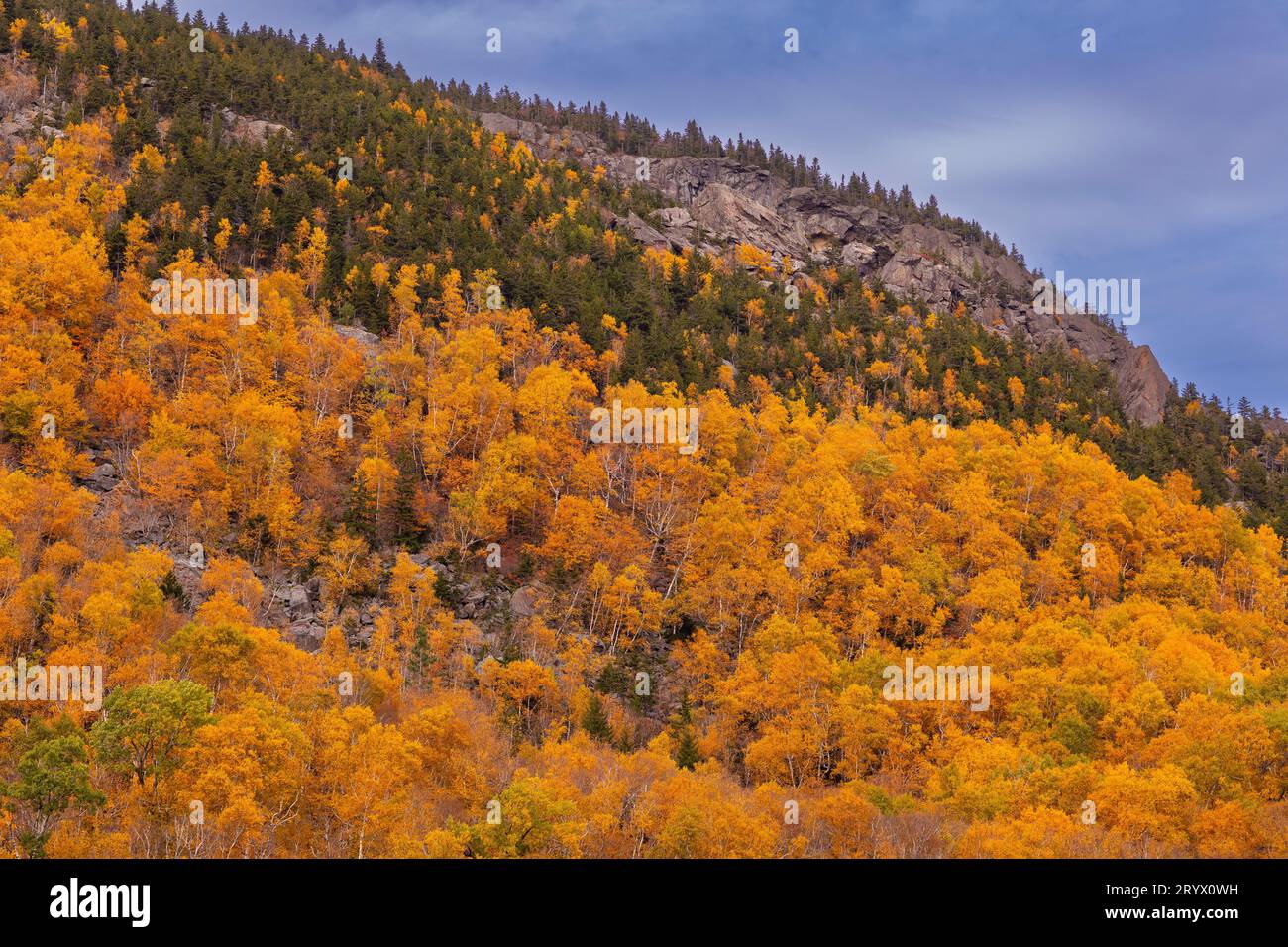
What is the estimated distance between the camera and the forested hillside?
43.8 metres

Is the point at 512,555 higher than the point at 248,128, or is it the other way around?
the point at 248,128

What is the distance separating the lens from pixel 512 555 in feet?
254

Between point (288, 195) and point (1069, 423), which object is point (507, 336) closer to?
point (288, 195)

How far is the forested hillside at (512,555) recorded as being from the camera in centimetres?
4384

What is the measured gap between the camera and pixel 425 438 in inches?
3172

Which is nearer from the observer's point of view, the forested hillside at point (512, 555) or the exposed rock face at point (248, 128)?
the forested hillside at point (512, 555)

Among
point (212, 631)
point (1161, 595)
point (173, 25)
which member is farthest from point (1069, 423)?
point (173, 25)

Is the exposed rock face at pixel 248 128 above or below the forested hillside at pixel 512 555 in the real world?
above

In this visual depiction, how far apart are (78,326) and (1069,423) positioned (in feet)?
373

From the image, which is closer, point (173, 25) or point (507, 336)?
point (507, 336)

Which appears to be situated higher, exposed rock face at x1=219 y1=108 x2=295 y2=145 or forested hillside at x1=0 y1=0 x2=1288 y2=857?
exposed rock face at x1=219 y1=108 x2=295 y2=145

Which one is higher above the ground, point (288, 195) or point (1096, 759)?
point (288, 195)

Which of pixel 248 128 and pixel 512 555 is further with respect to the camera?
pixel 248 128

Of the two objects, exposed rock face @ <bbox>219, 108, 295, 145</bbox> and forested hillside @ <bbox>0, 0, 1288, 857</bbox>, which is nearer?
forested hillside @ <bbox>0, 0, 1288, 857</bbox>
